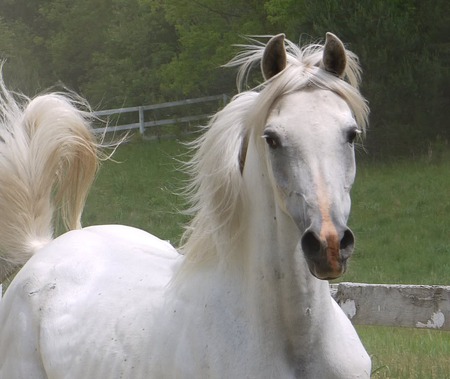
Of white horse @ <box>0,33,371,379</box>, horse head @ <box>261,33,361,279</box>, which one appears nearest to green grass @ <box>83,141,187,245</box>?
white horse @ <box>0,33,371,379</box>

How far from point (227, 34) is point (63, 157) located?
84.8ft

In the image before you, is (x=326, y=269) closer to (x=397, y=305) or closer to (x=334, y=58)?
(x=334, y=58)

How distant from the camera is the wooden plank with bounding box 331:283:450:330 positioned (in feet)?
21.1

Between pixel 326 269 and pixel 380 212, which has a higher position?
pixel 326 269

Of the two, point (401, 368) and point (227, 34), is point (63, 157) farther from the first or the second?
point (227, 34)

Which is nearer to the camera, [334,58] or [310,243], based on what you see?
[310,243]

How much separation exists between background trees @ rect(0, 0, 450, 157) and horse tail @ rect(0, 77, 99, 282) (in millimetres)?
11325

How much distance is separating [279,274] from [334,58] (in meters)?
0.82

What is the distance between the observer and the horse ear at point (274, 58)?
3584 millimetres

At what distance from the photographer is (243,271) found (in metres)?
3.80

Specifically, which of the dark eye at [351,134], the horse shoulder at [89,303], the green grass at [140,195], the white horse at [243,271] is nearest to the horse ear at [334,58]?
the white horse at [243,271]

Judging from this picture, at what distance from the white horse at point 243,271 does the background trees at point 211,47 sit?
12629 millimetres

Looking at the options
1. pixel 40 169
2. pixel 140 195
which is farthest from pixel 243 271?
pixel 140 195

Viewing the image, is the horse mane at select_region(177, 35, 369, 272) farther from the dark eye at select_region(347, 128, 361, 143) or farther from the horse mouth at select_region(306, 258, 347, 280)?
the horse mouth at select_region(306, 258, 347, 280)
